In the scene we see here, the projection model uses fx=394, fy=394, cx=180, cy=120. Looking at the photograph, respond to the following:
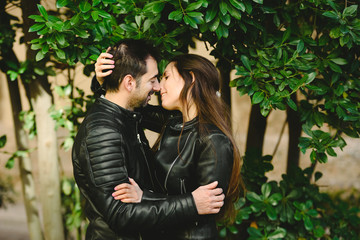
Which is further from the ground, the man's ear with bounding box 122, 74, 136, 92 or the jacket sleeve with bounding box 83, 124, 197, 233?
the man's ear with bounding box 122, 74, 136, 92

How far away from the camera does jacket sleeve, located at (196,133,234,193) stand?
200 cm

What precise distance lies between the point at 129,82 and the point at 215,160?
64 centimetres

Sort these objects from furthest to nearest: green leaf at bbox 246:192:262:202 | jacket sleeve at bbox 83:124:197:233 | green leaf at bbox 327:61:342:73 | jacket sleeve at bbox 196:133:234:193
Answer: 1. green leaf at bbox 246:192:262:202
2. green leaf at bbox 327:61:342:73
3. jacket sleeve at bbox 196:133:234:193
4. jacket sleeve at bbox 83:124:197:233

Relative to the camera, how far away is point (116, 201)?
6.21 ft

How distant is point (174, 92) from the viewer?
2.24 meters

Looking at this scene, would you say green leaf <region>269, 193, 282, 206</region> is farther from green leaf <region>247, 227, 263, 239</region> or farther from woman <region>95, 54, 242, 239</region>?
woman <region>95, 54, 242, 239</region>

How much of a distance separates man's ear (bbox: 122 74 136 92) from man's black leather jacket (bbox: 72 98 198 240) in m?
0.12

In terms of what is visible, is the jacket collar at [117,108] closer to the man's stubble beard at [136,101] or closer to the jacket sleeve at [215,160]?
the man's stubble beard at [136,101]

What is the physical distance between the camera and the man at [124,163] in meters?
1.91

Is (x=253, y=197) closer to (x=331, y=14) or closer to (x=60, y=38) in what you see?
(x=331, y=14)

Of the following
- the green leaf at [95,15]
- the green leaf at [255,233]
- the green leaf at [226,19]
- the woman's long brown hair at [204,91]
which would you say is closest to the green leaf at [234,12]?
the green leaf at [226,19]

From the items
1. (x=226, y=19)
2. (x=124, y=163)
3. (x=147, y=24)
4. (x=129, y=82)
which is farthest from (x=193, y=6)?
(x=124, y=163)

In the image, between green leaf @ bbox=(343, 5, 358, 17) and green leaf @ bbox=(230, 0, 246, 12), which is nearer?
green leaf @ bbox=(230, 0, 246, 12)

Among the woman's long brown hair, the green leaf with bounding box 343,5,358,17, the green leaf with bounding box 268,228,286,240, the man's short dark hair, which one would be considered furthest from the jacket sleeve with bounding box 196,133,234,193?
the green leaf with bounding box 268,228,286,240
